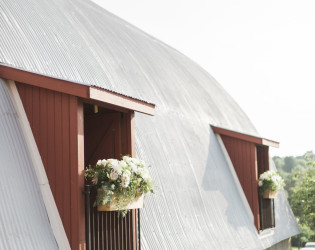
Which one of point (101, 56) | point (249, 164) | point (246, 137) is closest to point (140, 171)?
point (101, 56)

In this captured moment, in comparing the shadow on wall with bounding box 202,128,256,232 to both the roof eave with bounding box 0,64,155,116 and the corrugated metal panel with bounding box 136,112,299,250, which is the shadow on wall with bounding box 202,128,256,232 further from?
the roof eave with bounding box 0,64,155,116

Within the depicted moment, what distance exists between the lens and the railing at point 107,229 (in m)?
6.24

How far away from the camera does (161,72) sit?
1359 centimetres

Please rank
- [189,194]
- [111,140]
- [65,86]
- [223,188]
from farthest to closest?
[223,188] < [189,194] < [111,140] < [65,86]

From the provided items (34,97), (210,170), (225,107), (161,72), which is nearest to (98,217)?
(34,97)

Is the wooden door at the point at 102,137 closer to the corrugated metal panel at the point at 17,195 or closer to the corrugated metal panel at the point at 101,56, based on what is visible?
the corrugated metal panel at the point at 101,56

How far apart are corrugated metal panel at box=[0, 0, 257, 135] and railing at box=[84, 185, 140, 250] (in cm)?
209

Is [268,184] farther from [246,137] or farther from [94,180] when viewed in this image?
[94,180]

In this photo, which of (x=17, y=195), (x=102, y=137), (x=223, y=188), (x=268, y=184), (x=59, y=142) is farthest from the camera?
(x=268, y=184)

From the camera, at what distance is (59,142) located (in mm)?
6340

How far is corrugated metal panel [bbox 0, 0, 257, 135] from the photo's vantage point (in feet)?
25.8

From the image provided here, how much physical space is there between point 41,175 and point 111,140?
1463mm

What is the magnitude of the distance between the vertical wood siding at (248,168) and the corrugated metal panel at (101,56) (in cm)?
128

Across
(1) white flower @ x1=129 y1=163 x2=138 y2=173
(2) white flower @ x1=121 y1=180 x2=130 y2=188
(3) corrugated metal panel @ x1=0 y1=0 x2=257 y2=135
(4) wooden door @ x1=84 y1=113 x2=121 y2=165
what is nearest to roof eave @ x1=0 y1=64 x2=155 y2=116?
(3) corrugated metal panel @ x1=0 y1=0 x2=257 y2=135
